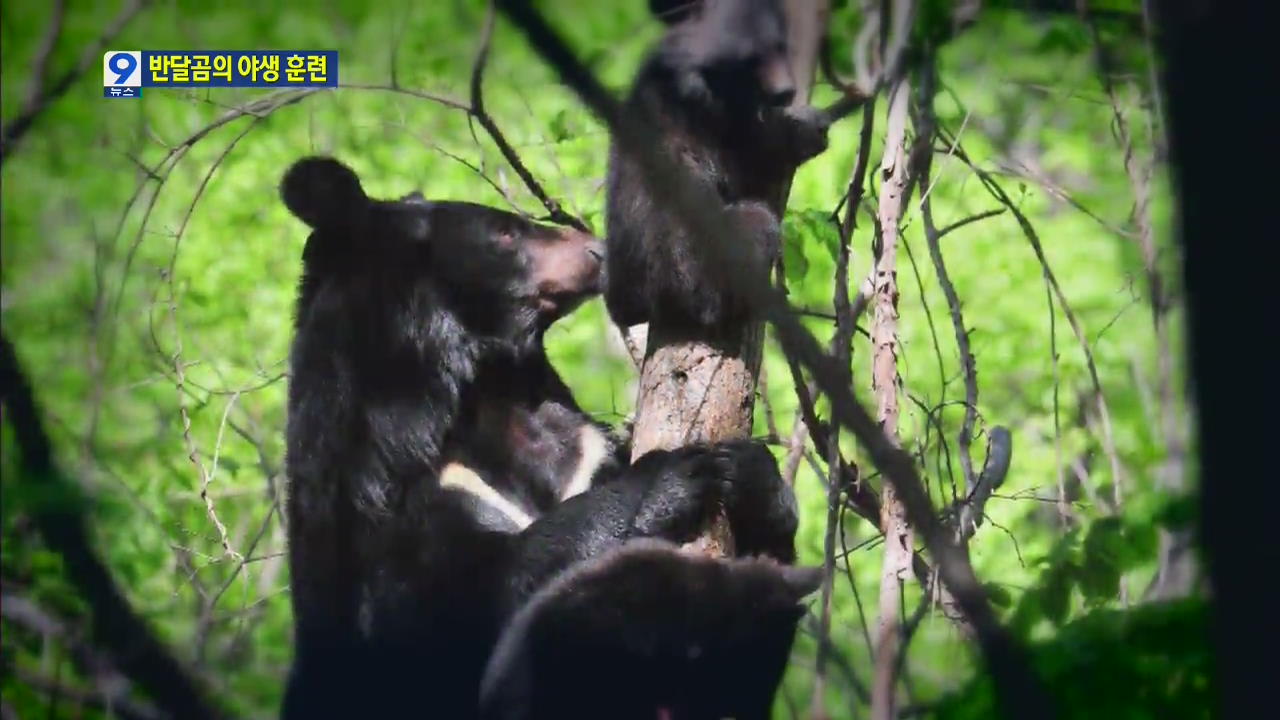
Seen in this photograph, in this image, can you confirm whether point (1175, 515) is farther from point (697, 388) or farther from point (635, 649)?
point (635, 649)

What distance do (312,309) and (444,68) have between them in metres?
2.54

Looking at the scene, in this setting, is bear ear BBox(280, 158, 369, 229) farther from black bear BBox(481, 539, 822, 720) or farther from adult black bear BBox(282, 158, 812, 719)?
black bear BBox(481, 539, 822, 720)

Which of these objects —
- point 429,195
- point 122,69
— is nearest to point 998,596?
point 122,69

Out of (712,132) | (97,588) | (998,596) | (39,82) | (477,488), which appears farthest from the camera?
(477,488)

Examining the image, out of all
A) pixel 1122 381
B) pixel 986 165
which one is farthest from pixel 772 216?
pixel 1122 381

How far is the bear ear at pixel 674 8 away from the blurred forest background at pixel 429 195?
6 centimetres

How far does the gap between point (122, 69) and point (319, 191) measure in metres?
1.91

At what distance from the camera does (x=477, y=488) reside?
4.28 meters

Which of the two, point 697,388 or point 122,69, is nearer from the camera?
point 697,388

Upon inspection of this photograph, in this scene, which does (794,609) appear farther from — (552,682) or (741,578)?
(552,682)

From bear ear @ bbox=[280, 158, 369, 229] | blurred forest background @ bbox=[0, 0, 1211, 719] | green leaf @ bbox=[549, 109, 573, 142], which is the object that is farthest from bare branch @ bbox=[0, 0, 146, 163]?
green leaf @ bbox=[549, 109, 573, 142]

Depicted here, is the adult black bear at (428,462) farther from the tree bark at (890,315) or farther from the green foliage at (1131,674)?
the green foliage at (1131,674)

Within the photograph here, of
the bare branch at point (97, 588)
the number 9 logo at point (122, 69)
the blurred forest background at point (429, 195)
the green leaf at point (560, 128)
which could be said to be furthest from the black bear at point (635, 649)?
the number 9 logo at point (122, 69)

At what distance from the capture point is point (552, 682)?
3.72 metres
